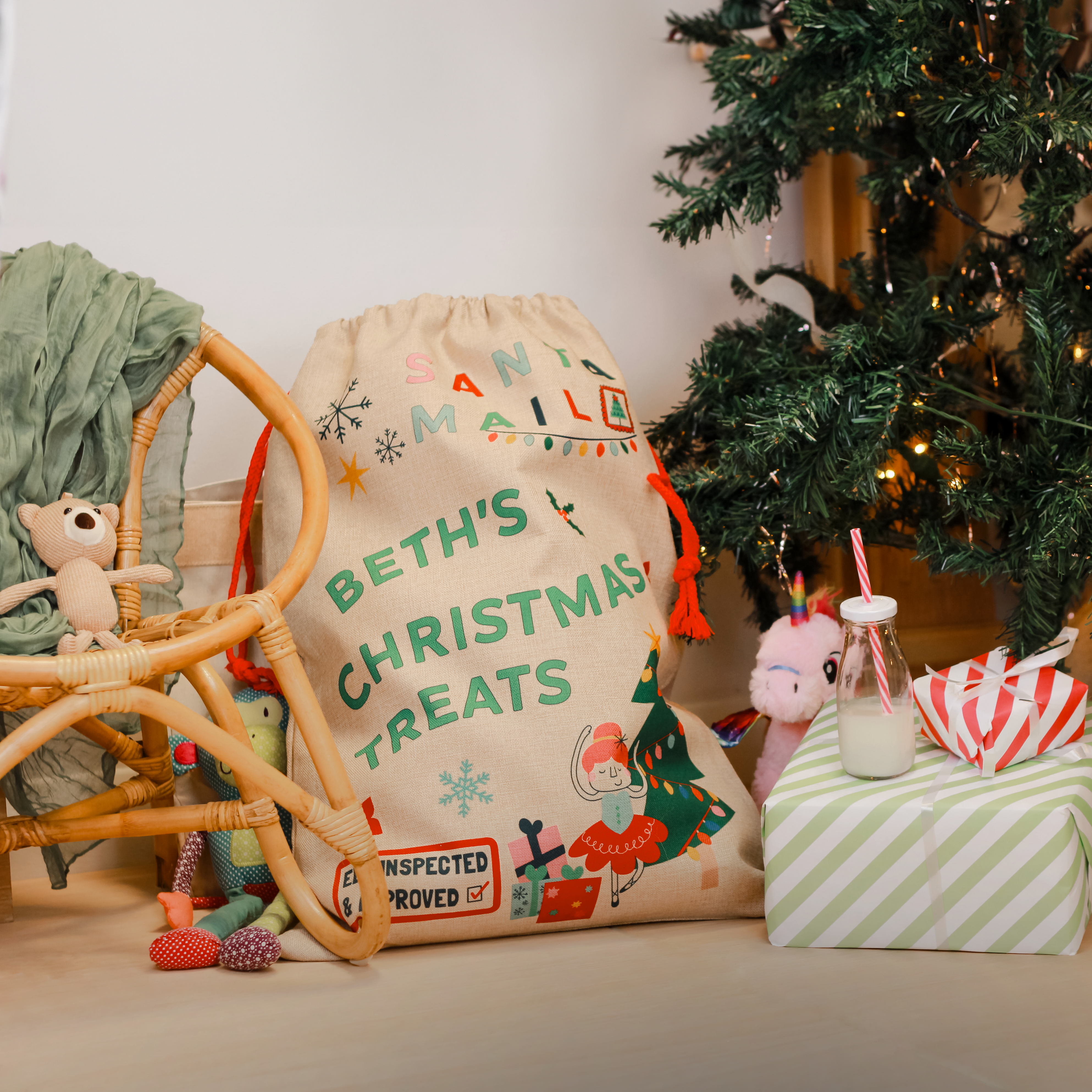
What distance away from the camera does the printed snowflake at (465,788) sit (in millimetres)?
909

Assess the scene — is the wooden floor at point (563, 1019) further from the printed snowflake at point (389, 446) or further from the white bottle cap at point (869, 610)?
the printed snowflake at point (389, 446)

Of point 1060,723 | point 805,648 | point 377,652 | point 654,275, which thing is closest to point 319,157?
point 654,275

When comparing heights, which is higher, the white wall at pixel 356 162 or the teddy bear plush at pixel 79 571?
the white wall at pixel 356 162

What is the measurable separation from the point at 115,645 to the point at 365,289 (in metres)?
0.68

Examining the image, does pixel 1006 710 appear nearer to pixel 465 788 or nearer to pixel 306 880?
pixel 465 788

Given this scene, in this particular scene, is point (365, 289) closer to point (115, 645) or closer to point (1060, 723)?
point (115, 645)

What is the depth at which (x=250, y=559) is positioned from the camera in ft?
3.74

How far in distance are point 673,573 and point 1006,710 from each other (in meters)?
0.39

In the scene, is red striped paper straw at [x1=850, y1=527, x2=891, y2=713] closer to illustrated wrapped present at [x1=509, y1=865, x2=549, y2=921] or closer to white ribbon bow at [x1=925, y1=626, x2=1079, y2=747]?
white ribbon bow at [x1=925, y1=626, x2=1079, y2=747]

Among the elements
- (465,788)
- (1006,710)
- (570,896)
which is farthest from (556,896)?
(1006,710)

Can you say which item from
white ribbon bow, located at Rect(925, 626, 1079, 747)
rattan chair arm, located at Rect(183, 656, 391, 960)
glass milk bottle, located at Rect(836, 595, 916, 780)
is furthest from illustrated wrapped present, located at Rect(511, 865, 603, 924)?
white ribbon bow, located at Rect(925, 626, 1079, 747)

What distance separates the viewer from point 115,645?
821mm

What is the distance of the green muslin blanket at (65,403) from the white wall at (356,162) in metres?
0.27

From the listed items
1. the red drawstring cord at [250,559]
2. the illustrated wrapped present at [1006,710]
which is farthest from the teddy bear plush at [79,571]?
the illustrated wrapped present at [1006,710]
